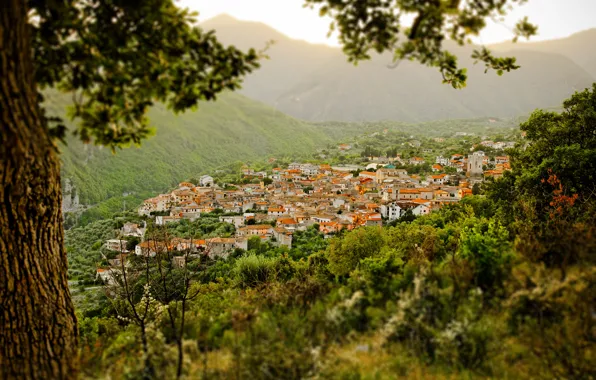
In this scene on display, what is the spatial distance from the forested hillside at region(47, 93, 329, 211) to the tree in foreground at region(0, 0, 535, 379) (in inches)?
1337

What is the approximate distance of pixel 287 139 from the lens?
128 metres

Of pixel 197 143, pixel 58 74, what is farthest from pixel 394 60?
pixel 197 143

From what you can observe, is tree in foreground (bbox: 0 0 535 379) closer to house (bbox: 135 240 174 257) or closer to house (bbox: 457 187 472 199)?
house (bbox: 135 240 174 257)

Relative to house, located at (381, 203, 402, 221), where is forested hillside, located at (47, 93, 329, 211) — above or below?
above

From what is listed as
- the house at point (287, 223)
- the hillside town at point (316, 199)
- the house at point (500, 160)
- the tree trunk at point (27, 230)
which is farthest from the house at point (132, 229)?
the house at point (500, 160)

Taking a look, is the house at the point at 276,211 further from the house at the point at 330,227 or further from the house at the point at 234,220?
the house at the point at 330,227

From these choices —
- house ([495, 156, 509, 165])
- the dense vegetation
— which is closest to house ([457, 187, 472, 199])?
house ([495, 156, 509, 165])

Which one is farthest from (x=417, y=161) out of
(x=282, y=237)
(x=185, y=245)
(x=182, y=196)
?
(x=185, y=245)

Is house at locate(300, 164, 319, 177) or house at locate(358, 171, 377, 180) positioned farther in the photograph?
house at locate(300, 164, 319, 177)

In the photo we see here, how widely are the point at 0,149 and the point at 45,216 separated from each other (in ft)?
2.35

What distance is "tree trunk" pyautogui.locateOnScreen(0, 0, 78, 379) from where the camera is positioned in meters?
3.11

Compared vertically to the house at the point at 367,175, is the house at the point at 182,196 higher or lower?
lower

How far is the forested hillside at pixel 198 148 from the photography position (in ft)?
219

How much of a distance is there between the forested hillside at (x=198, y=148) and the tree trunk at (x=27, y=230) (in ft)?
112
